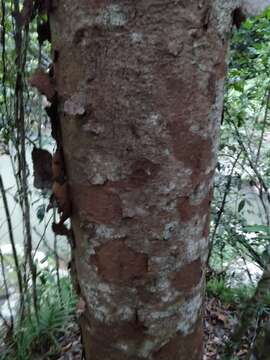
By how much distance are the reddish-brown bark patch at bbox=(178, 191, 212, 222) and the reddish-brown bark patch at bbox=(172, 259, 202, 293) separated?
0.11m

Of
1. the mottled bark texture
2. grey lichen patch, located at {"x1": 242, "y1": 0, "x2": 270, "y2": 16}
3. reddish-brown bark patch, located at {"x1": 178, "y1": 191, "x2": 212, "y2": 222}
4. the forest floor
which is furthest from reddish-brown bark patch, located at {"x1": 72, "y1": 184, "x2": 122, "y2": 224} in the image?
the forest floor

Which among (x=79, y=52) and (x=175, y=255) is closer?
(x=79, y=52)

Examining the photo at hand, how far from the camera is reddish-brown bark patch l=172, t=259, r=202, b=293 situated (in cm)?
72

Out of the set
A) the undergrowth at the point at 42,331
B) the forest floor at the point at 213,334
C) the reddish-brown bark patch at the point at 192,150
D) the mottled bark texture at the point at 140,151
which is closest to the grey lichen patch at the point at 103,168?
the mottled bark texture at the point at 140,151

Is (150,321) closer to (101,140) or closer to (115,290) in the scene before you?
(115,290)

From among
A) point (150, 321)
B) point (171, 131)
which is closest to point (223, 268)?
point (150, 321)

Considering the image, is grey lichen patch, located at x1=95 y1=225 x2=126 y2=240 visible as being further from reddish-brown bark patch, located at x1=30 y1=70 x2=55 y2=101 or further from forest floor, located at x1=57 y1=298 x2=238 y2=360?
forest floor, located at x1=57 y1=298 x2=238 y2=360

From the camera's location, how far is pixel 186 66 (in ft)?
1.88

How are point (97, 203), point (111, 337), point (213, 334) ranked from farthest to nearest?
point (213, 334)
point (111, 337)
point (97, 203)

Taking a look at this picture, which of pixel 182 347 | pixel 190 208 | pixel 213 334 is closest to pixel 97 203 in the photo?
pixel 190 208

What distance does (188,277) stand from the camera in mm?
736

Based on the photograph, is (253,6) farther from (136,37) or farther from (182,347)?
(182,347)

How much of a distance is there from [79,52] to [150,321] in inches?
20.6

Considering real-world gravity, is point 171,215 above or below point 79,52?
below
